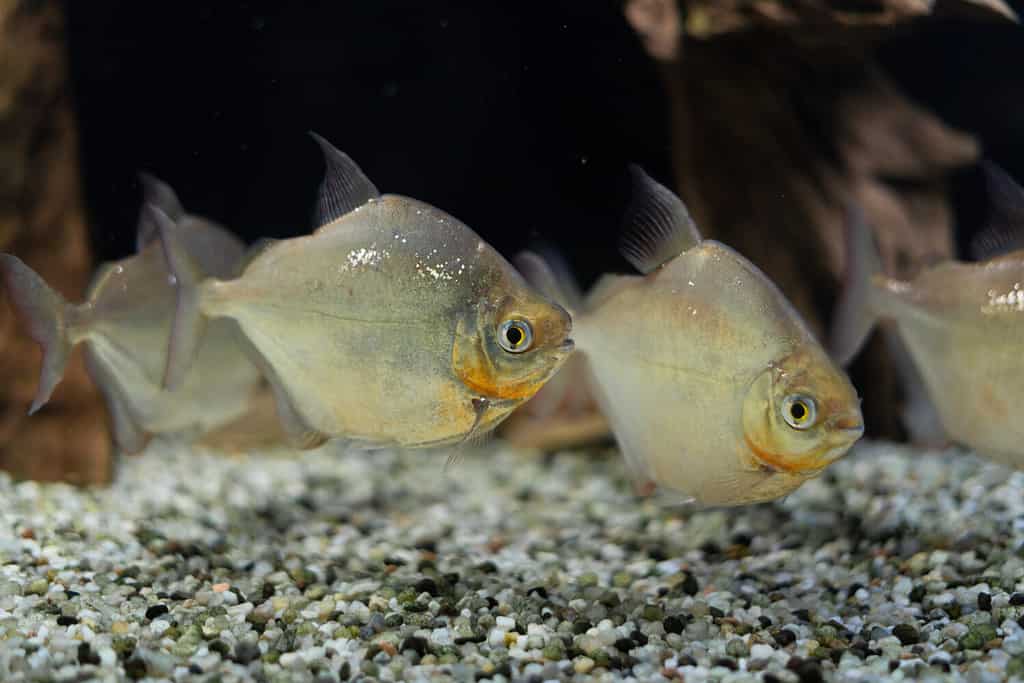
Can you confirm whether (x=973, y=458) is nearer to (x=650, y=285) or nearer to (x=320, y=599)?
(x=650, y=285)

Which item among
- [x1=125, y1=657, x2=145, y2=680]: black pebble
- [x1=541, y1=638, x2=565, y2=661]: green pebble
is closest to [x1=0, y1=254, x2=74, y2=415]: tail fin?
[x1=125, y1=657, x2=145, y2=680]: black pebble

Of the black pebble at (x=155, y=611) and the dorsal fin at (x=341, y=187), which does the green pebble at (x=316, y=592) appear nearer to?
the black pebble at (x=155, y=611)

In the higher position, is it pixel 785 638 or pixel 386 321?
pixel 386 321

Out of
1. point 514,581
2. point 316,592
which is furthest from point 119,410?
point 514,581

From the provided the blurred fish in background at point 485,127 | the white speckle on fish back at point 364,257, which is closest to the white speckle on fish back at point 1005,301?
the blurred fish in background at point 485,127

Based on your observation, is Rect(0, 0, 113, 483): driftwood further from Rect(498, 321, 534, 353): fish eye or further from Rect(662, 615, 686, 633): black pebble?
Rect(662, 615, 686, 633): black pebble

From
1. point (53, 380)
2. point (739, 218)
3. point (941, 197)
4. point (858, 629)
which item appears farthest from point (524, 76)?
point (941, 197)

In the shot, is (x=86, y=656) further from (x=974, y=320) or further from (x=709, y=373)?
(x=974, y=320)
